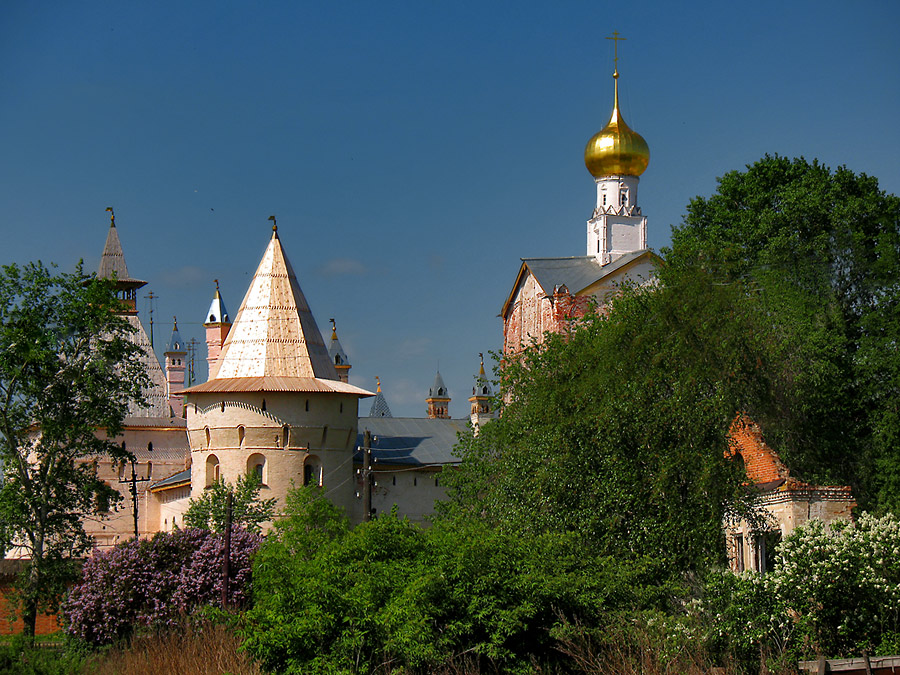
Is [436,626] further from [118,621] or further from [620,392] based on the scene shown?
[118,621]

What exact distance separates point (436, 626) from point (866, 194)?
51.8ft

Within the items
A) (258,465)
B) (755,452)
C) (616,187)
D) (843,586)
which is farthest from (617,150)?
(843,586)

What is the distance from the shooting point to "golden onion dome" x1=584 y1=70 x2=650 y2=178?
35938mm

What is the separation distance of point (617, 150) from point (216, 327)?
22.5 metres

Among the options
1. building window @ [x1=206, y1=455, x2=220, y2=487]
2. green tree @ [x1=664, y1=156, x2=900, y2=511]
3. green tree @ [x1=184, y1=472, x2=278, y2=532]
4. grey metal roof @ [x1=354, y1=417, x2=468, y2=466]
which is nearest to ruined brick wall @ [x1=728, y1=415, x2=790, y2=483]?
green tree @ [x1=664, y1=156, x2=900, y2=511]

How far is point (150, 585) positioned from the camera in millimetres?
22266

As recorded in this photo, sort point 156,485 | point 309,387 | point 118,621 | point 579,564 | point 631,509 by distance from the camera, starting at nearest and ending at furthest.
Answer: point 579,564 < point 631,509 < point 118,621 < point 309,387 < point 156,485

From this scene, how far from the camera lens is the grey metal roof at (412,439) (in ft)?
133

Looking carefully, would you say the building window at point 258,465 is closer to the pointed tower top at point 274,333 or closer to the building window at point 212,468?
the building window at point 212,468

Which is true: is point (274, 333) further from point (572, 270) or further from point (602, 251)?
point (602, 251)

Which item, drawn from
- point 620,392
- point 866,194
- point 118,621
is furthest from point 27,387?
point 866,194

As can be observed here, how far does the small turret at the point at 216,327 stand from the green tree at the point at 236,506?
18.8 metres

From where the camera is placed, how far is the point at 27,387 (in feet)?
84.5

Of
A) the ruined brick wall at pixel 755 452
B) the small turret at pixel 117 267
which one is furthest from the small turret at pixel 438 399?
the ruined brick wall at pixel 755 452
